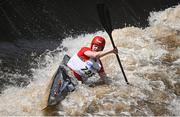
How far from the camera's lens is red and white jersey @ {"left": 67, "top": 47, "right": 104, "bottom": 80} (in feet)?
24.0

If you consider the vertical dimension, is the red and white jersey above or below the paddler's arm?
below

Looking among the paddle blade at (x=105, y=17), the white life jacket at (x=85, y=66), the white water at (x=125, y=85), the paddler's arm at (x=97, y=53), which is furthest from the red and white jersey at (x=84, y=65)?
the paddle blade at (x=105, y=17)

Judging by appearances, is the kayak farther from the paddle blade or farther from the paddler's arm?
the paddle blade

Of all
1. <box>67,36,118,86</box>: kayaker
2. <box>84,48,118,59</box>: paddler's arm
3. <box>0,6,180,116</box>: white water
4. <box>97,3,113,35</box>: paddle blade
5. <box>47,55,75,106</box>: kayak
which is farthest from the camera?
<box>97,3,113,35</box>: paddle blade

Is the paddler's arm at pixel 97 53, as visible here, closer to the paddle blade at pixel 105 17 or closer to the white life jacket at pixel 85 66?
the white life jacket at pixel 85 66

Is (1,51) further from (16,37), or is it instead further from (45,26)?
(45,26)

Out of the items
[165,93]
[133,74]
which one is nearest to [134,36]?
[133,74]

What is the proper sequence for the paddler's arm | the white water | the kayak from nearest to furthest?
1. the kayak
2. the white water
3. the paddler's arm

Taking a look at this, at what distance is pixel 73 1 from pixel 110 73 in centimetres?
369

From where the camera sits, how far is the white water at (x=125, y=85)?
6.95 meters

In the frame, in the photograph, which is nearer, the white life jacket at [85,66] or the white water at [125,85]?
the white water at [125,85]

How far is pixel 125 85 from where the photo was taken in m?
→ 7.76

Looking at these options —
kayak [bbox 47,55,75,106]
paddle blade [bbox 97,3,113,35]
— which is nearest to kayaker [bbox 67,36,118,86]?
kayak [bbox 47,55,75,106]

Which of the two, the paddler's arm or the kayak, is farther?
the paddler's arm
